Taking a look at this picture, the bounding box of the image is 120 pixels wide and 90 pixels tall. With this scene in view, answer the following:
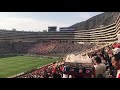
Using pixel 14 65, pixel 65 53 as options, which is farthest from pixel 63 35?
pixel 14 65

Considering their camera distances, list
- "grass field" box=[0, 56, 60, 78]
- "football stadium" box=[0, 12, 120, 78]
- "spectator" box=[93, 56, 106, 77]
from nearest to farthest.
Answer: "spectator" box=[93, 56, 106, 77], "football stadium" box=[0, 12, 120, 78], "grass field" box=[0, 56, 60, 78]

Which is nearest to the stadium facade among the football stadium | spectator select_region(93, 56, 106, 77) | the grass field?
the football stadium

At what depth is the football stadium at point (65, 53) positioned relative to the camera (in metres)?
5.96

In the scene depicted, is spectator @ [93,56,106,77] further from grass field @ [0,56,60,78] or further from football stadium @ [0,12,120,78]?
grass field @ [0,56,60,78]

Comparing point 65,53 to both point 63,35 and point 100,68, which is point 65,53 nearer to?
point 63,35

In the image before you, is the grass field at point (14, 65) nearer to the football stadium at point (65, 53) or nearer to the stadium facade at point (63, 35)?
the football stadium at point (65, 53)

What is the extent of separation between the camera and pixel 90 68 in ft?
19.2

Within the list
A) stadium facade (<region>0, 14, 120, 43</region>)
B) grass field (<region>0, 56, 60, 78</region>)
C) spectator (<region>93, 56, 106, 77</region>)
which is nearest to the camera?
spectator (<region>93, 56, 106, 77</region>)

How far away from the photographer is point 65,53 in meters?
7.79

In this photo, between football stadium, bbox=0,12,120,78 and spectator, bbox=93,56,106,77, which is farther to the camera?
football stadium, bbox=0,12,120,78

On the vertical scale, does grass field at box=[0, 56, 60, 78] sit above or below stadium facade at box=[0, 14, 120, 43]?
below

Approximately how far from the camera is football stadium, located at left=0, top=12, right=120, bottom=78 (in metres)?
5.96
